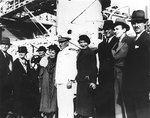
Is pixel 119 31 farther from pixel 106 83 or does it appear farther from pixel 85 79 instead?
pixel 85 79

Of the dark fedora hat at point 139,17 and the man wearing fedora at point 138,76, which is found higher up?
the dark fedora hat at point 139,17

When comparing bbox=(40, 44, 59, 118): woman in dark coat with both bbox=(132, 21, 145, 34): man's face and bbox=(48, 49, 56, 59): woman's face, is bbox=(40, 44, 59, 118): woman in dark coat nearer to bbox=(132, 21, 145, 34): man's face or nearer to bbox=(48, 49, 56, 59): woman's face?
bbox=(48, 49, 56, 59): woman's face

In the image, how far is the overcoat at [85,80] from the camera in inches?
225

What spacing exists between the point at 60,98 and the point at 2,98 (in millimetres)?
1372

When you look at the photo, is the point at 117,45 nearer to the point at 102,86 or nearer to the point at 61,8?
the point at 102,86

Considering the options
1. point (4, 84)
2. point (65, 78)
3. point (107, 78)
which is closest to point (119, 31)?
point (107, 78)

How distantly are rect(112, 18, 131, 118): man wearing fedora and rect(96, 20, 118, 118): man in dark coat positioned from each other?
79 mm

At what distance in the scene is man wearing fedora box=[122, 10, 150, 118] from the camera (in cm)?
494

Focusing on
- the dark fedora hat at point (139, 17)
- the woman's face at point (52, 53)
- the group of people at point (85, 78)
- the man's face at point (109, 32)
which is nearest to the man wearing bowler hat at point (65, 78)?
the group of people at point (85, 78)

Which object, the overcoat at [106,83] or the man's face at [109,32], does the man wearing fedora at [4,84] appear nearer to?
the overcoat at [106,83]

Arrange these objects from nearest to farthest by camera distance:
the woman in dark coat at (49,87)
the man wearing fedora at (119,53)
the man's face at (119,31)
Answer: the man wearing fedora at (119,53)
the man's face at (119,31)
the woman in dark coat at (49,87)

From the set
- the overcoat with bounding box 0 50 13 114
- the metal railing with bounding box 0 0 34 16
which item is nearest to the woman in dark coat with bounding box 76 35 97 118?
the overcoat with bounding box 0 50 13 114

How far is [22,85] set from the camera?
6766 millimetres

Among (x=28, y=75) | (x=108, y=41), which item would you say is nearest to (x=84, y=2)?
(x=28, y=75)
